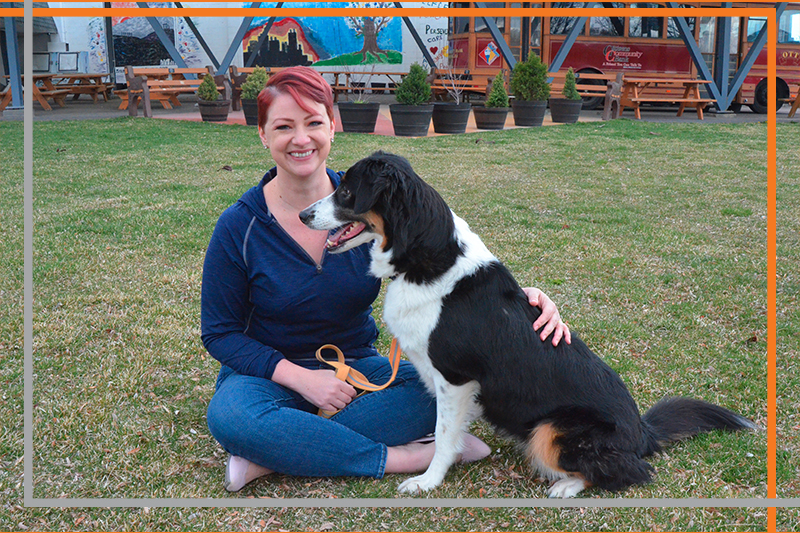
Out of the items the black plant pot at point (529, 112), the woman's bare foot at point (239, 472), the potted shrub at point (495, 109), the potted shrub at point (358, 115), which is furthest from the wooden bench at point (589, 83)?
the woman's bare foot at point (239, 472)

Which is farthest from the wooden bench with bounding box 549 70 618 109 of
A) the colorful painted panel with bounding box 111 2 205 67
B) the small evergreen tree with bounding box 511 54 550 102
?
the colorful painted panel with bounding box 111 2 205 67

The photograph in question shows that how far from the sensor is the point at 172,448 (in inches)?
105

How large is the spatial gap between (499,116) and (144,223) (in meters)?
8.19

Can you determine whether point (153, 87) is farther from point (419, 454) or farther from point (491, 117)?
point (419, 454)

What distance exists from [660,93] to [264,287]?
16.2 meters

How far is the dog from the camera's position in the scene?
7.50 feet

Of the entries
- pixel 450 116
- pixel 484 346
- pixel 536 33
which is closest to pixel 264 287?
pixel 484 346

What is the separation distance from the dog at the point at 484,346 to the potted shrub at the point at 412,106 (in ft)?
30.2

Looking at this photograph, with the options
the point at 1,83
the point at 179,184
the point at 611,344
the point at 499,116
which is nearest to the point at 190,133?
the point at 179,184

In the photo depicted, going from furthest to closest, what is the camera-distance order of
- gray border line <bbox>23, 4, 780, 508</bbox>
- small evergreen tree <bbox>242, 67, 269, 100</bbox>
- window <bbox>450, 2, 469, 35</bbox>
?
window <bbox>450, 2, 469, 35</bbox>
small evergreen tree <bbox>242, 67, 269, 100</bbox>
gray border line <bbox>23, 4, 780, 508</bbox>

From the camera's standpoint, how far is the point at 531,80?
508 inches

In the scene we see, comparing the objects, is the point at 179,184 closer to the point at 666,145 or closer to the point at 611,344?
the point at 611,344

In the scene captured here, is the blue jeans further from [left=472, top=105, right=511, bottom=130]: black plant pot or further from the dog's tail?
[left=472, top=105, right=511, bottom=130]: black plant pot

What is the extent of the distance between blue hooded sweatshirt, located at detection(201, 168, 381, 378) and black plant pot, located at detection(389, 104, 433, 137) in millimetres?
8956
